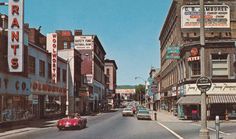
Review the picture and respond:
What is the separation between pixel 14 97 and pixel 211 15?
88.7ft

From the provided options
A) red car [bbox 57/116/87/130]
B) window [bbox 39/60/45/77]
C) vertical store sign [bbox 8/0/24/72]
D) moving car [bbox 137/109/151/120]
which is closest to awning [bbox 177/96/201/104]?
moving car [bbox 137/109/151/120]

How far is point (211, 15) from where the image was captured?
52.8 m

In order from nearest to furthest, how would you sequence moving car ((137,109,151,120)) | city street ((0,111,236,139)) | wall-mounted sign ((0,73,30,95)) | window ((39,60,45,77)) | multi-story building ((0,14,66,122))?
1. city street ((0,111,236,139))
2. wall-mounted sign ((0,73,30,95))
3. multi-story building ((0,14,66,122))
4. window ((39,60,45,77))
5. moving car ((137,109,151,120))

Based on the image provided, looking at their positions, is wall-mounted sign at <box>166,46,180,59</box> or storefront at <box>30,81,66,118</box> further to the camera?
storefront at <box>30,81,66,118</box>

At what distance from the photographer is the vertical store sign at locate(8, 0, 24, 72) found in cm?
3616

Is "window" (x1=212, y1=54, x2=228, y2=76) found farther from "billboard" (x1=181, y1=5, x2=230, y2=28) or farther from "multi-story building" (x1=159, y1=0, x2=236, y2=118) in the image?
"billboard" (x1=181, y1=5, x2=230, y2=28)

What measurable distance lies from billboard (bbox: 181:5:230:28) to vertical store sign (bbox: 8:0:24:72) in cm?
2257

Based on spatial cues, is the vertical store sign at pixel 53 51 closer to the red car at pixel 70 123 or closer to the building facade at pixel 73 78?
the building facade at pixel 73 78

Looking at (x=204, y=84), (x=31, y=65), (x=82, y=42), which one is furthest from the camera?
(x=82, y=42)

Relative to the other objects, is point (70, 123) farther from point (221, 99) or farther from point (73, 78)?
point (73, 78)

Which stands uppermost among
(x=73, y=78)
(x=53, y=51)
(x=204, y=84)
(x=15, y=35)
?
(x=53, y=51)

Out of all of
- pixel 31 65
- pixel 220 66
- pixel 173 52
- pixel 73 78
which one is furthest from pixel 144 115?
pixel 73 78

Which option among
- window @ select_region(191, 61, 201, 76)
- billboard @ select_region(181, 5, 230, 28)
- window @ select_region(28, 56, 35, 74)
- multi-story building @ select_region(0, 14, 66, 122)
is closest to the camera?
multi-story building @ select_region(0, 14, 66, 122)

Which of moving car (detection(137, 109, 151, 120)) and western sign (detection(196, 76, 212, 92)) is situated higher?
western sign (detection(196, 76, 212, 92))
